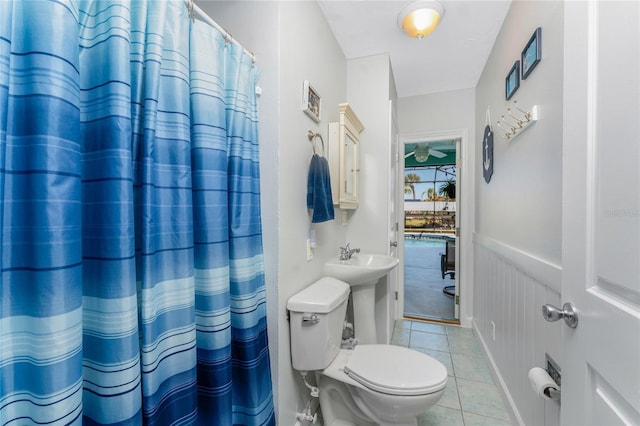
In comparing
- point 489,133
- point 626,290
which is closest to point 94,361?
point 626,290

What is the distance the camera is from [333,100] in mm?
1965

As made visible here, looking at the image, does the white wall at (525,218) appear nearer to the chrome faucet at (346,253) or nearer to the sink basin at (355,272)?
the sink basin at (355,272)

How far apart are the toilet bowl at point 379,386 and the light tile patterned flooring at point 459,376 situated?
487mm

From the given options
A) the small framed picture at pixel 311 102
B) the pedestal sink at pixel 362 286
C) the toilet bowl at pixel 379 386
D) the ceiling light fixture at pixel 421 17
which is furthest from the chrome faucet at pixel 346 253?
the ceiling light fixture at pixel 421 17

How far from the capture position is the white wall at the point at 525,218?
3.68 feet

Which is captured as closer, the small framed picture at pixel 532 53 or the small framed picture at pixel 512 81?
the small framed picture at pixel 532 53

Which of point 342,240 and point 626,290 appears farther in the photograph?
point 342,240

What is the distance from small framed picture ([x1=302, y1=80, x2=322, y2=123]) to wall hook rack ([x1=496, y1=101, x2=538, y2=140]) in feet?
3.57

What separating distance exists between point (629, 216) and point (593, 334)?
0.30 metres

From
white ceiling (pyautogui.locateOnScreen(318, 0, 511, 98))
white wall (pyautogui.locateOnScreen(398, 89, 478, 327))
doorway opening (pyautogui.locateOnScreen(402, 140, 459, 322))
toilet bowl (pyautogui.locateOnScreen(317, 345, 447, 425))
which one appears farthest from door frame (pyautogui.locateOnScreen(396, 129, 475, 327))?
toilet bowl (pyautogui.locateOnScreen(317, 345, 447, 425))

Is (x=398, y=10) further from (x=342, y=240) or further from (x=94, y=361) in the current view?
(x=94, y=361)

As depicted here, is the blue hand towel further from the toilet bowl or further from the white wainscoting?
the white wainscoting

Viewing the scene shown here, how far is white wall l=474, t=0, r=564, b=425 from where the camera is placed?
112 cm

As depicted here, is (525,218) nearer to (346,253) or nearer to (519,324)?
→ (519,324)
